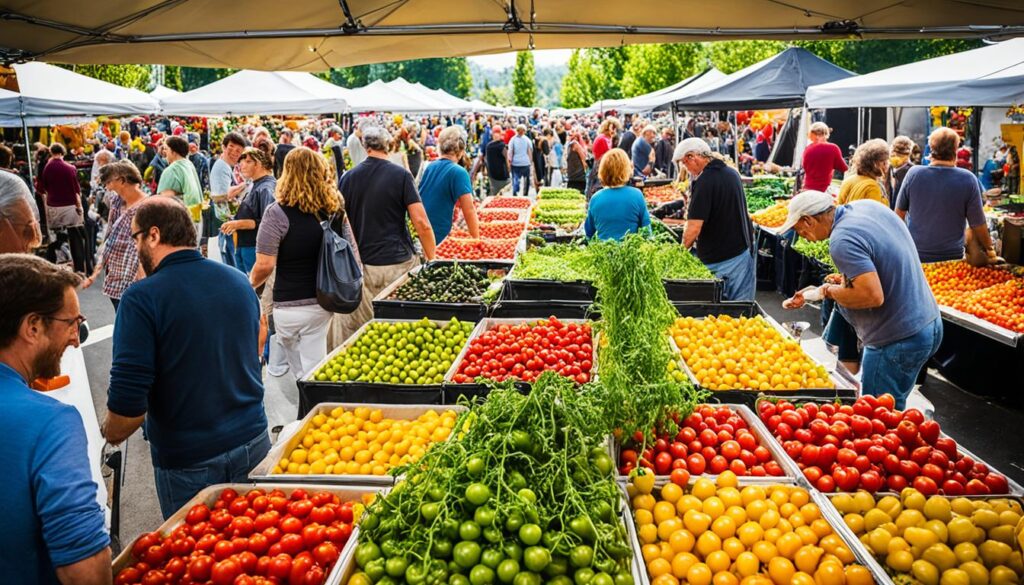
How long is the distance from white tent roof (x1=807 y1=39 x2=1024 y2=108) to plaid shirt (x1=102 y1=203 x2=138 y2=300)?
25.1 feet

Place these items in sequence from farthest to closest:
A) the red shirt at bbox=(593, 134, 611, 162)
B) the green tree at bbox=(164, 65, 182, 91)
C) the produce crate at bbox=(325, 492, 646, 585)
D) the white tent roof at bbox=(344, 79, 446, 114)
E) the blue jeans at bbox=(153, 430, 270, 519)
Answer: the green tree at bbox=(164, 65, 182, 91) < the white tent roof at bbox=(344, 79, 446, 114) < the red shirt at bbox=(593, 134, 611, 162) < the blue jeans at bbox=(153, 430, 270, 519) < the produce crate at bbox=(325, 492, 646, 585)

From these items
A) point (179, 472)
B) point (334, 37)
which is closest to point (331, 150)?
point (334, 37)

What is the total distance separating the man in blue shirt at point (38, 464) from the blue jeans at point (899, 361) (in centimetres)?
412

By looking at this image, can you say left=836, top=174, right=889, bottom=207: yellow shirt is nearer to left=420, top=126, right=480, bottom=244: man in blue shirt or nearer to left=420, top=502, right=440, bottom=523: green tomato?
left=420, top=126, right=480, bottom=244: man in blue shirt

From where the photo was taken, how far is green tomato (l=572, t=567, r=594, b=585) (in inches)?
78.9

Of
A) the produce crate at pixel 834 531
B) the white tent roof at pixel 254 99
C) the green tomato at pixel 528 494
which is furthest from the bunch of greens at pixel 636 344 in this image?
the white tent roof at pixel 254 99

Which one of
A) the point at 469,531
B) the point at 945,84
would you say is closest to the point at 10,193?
the point at 469,531

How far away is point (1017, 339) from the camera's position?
5.03 metres

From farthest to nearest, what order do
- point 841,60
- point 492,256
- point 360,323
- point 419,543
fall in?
point 841,60
point 492,256
point 360,323
point 419,543

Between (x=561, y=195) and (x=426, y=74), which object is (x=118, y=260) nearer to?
(x=561, y=195)

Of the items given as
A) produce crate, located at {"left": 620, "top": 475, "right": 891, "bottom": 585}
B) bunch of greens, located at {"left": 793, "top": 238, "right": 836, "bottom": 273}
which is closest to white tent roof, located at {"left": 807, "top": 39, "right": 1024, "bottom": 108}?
bunch of greens, located at {"left": 793, "top": 238, "right": 836, "bottom": 273}

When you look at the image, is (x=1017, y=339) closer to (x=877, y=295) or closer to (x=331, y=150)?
(x=877, y=295)

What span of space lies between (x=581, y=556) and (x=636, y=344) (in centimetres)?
126

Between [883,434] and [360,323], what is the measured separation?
4.10 m
